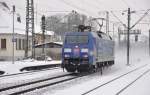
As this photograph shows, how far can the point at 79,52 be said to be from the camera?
2783cm

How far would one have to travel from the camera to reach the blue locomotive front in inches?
1082

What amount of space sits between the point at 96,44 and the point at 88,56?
1.54 metres

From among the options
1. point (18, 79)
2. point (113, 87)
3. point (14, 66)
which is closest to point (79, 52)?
point (18, 79)

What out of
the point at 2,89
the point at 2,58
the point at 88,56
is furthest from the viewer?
the point at 2,58

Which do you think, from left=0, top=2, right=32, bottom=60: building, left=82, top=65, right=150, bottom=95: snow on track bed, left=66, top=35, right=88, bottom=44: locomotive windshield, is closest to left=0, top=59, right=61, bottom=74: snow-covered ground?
left=66, top=35, right=88, bottom=44: locomotive windshield

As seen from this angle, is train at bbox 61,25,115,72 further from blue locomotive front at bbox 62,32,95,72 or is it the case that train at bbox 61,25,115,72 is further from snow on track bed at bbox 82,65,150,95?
snow on track bed at bbox 82,65,150,95

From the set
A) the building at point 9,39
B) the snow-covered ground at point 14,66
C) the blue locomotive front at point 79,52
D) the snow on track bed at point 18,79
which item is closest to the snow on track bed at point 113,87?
the blue locomotive front at point 79,52

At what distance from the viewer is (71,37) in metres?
28.7

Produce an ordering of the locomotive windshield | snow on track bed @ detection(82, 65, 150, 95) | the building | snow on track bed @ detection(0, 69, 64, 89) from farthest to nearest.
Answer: the building < the locomotive windshield < snow on track bed @ detection(0, 69, 64, 89) < snow on track bed @ detection(82, 65, 150, 95)

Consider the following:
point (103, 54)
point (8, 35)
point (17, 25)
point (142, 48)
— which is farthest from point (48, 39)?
point (142, 48)

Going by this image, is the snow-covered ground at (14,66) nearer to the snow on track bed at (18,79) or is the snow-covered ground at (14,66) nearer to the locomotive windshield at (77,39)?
the snow on track bed at (18,79)

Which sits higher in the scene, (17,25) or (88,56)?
(17,25)

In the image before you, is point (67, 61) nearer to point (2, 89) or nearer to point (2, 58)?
point (2, 89)

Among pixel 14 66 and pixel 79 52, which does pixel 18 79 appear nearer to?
pixel 79 52
